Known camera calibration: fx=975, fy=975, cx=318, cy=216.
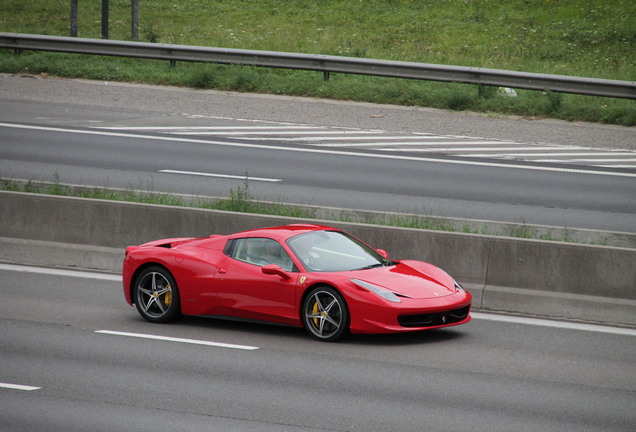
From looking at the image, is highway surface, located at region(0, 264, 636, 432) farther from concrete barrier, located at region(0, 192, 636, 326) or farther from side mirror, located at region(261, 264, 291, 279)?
side mirror, located at region(261, 264, 291, 279)

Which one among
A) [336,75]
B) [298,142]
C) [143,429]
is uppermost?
[336,75]

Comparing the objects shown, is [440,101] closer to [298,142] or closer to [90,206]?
[298,142]

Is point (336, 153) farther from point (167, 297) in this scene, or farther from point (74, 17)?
point (74, 17)

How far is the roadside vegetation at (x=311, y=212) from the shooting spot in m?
13.3

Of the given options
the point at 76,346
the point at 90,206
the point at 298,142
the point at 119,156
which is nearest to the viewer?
the point at 76,346

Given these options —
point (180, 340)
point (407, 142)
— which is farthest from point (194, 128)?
point (180, 340)

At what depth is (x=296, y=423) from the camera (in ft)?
24.6

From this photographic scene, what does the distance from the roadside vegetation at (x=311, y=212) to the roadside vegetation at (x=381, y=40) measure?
36.1 ft

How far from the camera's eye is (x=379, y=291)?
32.5 ft

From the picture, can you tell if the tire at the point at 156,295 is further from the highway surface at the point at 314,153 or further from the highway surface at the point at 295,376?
the highway surface at the point at 314,153

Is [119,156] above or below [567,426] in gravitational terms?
above

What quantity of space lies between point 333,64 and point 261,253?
53.2 ft

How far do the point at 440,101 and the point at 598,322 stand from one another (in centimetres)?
1440

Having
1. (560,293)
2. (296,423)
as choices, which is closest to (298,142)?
(560,293)
